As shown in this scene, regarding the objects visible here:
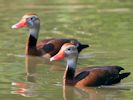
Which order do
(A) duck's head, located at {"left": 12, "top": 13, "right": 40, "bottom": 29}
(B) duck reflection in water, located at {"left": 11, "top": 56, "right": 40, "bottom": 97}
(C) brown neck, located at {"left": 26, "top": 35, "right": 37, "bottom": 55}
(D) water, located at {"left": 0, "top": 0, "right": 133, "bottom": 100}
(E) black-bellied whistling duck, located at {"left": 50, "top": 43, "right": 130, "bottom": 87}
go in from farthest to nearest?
(A) duck's head, located at {"left": 12, "top": 13, "right": 40, "bottom": 29}, (C) brown neck, located at {"left": 26, "top": 35, "right": 37, "bottom": 55}, (E) black-bellied whistling duck, located at {"left": 50, "top": 43, "right": 130, "bottom": 87}, (D) water, located at {"left": 0, "top": 0, "right": 133, "bottom": 100}, (B) duck reflection in water, located at {"left": 11, "top": 56, "right": 40, "bottom": 97}

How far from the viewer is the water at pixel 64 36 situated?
40.5ft

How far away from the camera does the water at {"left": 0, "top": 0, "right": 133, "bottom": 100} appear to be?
12.4m

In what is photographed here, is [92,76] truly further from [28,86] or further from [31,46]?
[31,46]

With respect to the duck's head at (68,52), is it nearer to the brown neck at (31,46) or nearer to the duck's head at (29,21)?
the brown neck at (31,46)

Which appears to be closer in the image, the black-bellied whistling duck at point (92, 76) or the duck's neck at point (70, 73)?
the black-bellied whistling duck at point (92, 76)

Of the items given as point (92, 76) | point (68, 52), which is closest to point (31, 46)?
point (68, 52)

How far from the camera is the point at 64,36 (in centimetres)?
1783

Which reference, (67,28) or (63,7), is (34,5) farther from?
(67,28)

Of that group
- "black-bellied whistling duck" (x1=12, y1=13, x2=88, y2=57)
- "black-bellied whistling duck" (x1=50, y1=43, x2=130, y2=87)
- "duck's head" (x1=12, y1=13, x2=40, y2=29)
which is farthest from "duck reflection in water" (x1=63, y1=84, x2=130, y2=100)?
"duck's head" (x1=12, y1=13, x2=40, y2=29)

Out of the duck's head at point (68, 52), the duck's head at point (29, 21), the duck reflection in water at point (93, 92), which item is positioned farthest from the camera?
the duck's head at point (29, 21)

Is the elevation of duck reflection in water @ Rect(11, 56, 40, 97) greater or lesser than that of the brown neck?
greater

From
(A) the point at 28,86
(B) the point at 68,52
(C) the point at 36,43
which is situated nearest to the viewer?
(A) the point at 28,86

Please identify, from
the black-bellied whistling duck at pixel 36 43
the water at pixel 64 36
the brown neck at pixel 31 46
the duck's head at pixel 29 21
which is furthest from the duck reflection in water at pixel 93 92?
the duck's head at pixel 29 21

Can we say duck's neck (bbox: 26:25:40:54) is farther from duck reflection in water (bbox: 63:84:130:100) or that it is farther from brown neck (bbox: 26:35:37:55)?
duck reflection in water (bbox: 63:84:130:100)
